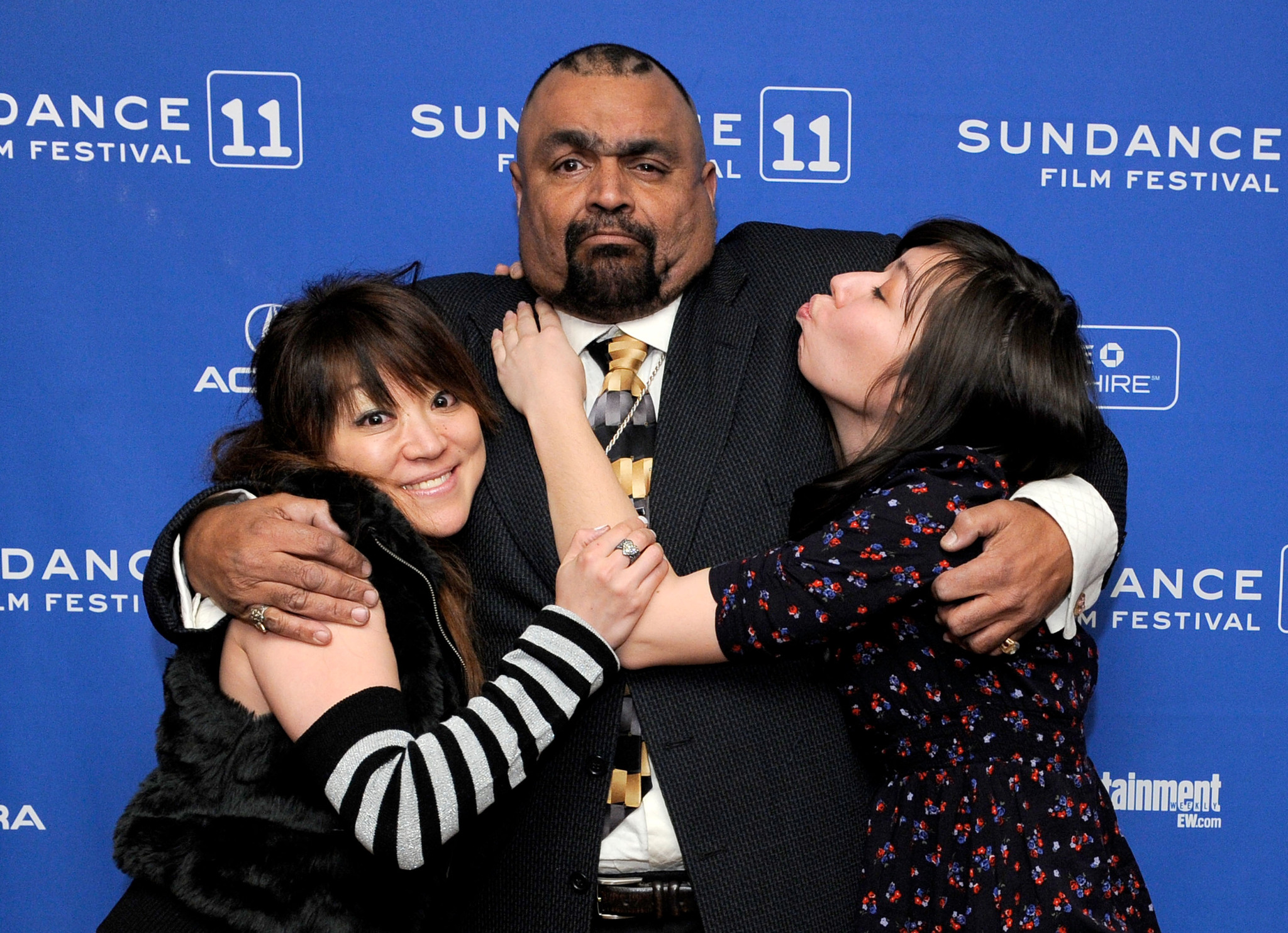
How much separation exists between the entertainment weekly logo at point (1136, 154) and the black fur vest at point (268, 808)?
1.37 metres

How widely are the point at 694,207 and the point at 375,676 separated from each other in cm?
89

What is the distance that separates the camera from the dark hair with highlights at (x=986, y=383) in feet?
4.33

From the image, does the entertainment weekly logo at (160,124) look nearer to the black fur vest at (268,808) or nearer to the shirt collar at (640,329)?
the shirt collar at (640,329)

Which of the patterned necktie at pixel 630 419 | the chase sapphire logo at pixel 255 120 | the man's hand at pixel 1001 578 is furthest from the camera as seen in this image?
the chase sapphire logo at pixel 255 120

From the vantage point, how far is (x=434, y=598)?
133cm

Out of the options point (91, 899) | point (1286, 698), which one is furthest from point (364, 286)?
point (1286, 698)

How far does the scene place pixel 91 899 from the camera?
6.63 feet

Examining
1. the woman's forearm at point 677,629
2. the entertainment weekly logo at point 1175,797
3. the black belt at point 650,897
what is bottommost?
→ the entertainment weekly logo at point 1175,797

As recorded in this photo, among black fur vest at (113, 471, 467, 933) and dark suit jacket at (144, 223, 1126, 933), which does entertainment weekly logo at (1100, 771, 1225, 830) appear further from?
black fur vest at (113, 471, 467, 933)

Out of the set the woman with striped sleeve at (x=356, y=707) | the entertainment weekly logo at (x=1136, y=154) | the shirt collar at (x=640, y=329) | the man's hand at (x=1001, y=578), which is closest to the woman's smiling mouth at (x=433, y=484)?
the woman with striped sleeve at (x=356, y=707)

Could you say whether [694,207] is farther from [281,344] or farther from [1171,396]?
[1171,396]

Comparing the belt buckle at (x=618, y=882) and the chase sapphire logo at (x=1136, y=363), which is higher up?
the chase sapphire logo at (x=1136, y=363)

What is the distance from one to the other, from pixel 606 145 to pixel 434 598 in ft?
2.43

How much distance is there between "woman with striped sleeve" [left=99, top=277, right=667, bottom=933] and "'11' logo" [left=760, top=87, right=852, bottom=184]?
0.90 m
